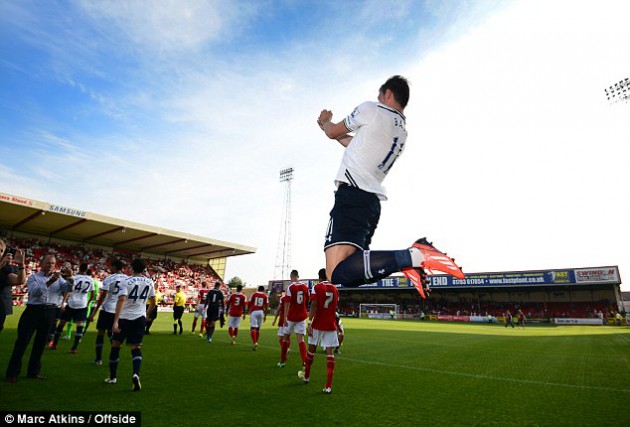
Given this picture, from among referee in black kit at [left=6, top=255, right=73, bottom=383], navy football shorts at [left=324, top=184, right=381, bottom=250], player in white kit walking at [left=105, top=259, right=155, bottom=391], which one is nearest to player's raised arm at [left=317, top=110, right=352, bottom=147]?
navy football shorts at [left=324, top=184, right=381, bottom=250]

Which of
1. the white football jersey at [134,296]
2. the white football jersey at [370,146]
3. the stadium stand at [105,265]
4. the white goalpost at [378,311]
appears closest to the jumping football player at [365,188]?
the white football jersey at [370,146]

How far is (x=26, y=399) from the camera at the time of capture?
4617mm

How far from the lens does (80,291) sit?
9938mm

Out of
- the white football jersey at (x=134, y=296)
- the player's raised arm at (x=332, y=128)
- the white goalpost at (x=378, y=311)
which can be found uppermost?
the player's raised arm at (x=332, y=128)

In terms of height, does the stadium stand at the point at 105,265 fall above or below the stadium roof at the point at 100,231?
below

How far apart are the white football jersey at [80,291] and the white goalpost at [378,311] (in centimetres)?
4352

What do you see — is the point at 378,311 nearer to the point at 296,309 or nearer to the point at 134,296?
the point at 296,309

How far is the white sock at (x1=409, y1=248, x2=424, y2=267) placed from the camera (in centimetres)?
270

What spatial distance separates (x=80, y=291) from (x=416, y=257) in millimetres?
10846

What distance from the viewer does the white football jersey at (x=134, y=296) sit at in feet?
20.7

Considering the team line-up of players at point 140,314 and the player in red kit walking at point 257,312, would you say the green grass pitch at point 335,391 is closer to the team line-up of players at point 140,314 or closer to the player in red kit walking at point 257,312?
the team line-up of players at point 140,314

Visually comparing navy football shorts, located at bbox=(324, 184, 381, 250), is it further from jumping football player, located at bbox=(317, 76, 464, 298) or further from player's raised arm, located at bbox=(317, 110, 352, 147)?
player's raised arm, located at bbox=(317, 110, 352, 147)

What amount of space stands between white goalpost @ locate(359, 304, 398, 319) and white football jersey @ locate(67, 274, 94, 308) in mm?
43524

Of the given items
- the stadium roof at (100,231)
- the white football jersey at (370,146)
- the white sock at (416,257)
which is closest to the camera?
the white sock at (416,257)
